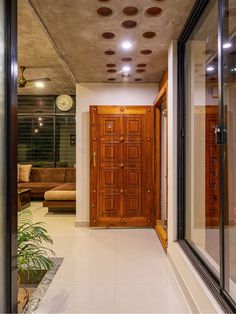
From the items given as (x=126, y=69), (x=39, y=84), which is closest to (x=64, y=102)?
(x=39, y=84)

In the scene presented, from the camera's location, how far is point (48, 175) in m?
8.02

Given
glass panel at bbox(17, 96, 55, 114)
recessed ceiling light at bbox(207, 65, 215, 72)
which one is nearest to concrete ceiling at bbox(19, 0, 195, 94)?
recessed ceiling light at bbox(207, 65, 215, 72)

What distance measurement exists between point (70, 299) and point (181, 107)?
2.32 metres

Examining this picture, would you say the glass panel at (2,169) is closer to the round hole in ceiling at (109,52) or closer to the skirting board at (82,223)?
the round hole in ceiling at (109,52)

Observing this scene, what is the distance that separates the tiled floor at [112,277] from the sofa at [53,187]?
147 centimetres

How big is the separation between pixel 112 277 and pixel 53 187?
478 centimetres

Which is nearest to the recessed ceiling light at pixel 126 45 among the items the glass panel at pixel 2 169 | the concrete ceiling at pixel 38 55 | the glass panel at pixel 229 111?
the concrete ceiling at pixel 38 55

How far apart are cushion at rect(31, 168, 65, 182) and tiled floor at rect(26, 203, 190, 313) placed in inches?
143

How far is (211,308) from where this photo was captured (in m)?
1.82

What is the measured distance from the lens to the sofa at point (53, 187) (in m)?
5.91

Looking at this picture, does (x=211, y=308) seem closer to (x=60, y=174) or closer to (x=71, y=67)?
(x=71, y=67)

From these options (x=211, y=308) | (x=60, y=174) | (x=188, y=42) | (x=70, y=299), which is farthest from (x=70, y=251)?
(x=60, y=174)

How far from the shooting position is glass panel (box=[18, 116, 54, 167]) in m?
8.35

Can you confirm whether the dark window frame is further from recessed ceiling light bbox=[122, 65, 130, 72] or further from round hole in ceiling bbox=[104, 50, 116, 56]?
recessed ceiling light bbox=[122, 65, 130, 72]
